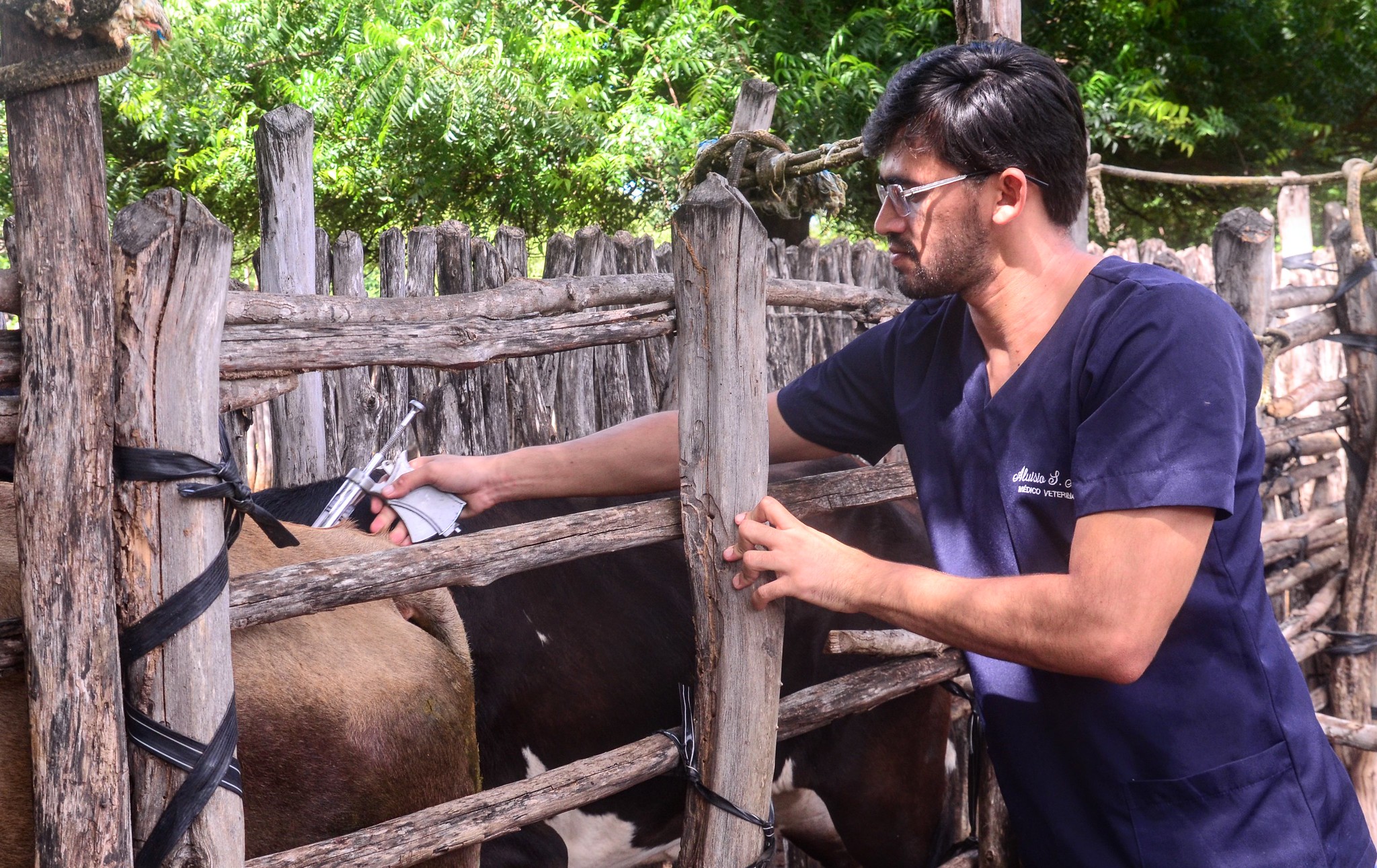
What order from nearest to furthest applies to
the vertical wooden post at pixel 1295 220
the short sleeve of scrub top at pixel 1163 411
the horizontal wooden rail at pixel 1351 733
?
the short sleeve of scrub top at pixel 1163 411, the horizontal wooden rail at pixel 1351 733, the vertical wooden post at pixel 1295 220

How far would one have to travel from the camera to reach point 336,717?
5.91 ft

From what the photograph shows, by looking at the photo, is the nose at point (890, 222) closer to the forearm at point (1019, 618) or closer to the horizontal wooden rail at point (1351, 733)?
the forearm at point (1019, 618)

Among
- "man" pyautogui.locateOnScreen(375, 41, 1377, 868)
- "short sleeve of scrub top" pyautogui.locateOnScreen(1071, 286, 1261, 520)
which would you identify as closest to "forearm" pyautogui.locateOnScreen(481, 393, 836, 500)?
"man" pyautogui.locateOnScreen(375, 41, 1377, 868)

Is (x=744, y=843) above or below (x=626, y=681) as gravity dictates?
below

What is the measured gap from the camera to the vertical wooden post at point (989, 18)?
9.28 feet

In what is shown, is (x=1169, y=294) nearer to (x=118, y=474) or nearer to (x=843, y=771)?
(x=118, y=474)

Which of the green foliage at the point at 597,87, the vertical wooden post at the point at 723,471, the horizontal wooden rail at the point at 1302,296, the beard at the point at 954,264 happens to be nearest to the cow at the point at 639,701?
the vertical wooden post at the point at 723,471

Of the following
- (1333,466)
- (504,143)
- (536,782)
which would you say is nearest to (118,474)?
(536,782)

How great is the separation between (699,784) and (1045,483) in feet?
3.09

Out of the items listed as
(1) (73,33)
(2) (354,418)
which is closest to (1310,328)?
(2) (354,418)

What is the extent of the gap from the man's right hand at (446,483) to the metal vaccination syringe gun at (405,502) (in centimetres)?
1

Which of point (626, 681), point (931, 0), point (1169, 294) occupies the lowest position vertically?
point (626, 681)

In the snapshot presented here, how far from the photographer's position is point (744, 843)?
218 centimetres

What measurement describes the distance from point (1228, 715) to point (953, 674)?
1212 mm
